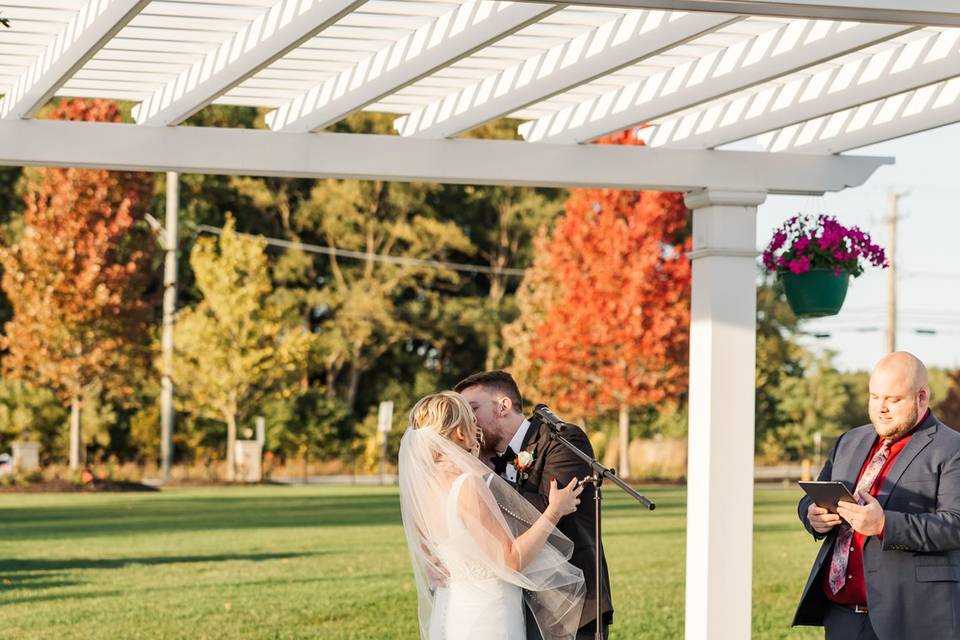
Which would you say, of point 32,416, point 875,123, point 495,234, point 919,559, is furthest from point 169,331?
point 919,559

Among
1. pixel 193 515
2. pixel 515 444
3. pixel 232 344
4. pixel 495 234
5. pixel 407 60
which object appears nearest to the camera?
pixel 515 444

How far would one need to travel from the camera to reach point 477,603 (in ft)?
18.1

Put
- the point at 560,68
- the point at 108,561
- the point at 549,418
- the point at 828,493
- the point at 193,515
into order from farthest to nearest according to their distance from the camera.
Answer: the point at 193,515
the point at 108,561
the point at 560,68
the point at 549,418
the point at 828,493

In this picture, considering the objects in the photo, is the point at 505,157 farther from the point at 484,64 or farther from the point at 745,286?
the point at 745,286

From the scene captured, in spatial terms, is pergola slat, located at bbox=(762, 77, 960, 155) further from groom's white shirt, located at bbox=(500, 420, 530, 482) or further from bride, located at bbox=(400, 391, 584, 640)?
bride, located at bbox=(400, 391, 584, 640)

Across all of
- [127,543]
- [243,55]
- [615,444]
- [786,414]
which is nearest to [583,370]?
[615,444]

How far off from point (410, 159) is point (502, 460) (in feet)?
6.19

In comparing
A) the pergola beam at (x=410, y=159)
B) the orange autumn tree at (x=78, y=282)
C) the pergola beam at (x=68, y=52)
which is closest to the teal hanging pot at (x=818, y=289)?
the pergola beam at (x=410, y=159)

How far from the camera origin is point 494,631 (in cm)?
552

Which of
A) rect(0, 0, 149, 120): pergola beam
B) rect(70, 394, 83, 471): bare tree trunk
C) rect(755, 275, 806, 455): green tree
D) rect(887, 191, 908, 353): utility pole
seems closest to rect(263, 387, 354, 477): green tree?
rect(70, 394, 83, 471): bare tree trunk

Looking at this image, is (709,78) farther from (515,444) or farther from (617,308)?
(617,308)

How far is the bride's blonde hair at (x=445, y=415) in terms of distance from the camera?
5418 millimetres

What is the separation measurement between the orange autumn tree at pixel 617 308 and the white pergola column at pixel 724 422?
25.1m

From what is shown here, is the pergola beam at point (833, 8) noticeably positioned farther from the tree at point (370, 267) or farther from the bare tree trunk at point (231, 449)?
the tree at point (370, 267)
